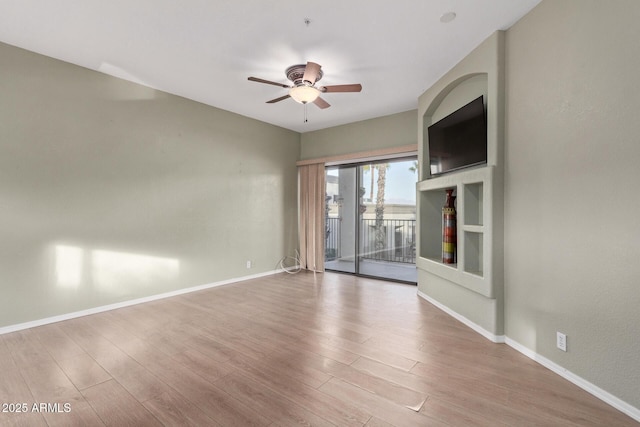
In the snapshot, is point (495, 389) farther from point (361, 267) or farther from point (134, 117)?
point (134, 117)

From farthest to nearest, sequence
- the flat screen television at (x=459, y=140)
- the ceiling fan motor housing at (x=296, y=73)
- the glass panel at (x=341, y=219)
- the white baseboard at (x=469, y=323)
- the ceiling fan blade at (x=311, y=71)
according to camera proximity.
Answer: the glass panel at (x=341, y=219) < the ceiling fan motor housing at (x=296, y=73) < the flat screen television at (x=459, y=140) < the ceiling fan blade at (x=311, y=71) < the white baseboard at (x=469, y=323)

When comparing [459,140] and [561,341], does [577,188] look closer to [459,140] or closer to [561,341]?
[561,341]

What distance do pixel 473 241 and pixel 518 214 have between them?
2.20ft

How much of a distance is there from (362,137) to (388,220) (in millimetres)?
1520

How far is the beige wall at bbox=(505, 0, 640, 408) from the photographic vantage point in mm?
1689

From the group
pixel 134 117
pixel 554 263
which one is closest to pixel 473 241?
pixel 554 263

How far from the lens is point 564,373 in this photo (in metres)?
2.04

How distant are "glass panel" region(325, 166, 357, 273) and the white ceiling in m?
2.06

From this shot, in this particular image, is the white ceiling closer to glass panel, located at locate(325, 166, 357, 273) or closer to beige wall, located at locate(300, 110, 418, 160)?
beige wall, located at locate(300, 110, 418, 160)

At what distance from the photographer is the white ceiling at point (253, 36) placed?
2305 millimetres

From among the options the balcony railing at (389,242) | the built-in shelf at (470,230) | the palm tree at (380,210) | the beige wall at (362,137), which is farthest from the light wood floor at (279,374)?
the beige wall at (362,137)

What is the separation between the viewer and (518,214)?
2463 mm

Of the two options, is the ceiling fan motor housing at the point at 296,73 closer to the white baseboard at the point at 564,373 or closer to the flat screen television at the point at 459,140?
the flat screen television at the point at 459,140

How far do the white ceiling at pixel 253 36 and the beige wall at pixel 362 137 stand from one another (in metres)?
0.86
